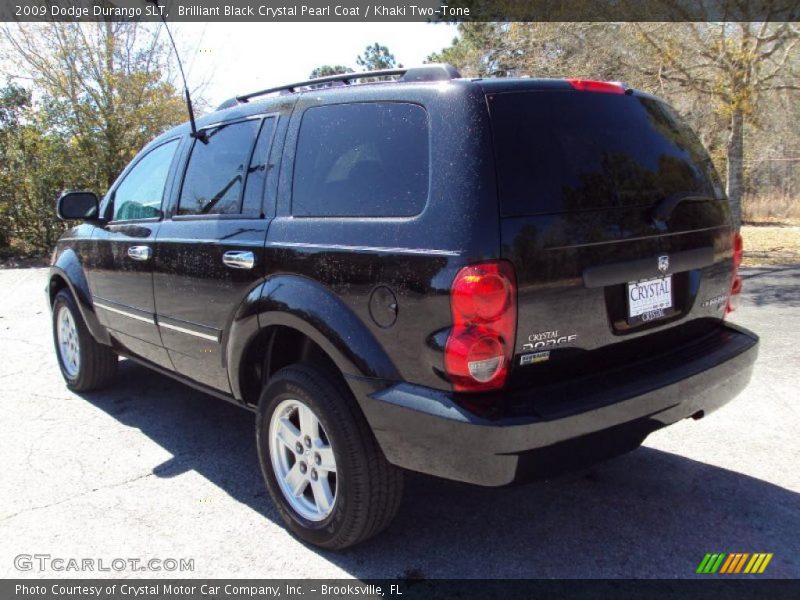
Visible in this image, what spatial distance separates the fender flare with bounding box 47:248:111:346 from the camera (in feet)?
15.4

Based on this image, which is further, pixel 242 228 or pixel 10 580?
pixel 242 228

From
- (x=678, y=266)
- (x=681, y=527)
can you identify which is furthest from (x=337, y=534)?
(x=678, y=266)

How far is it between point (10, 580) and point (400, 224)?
7.33 ft

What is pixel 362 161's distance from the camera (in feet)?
9.02

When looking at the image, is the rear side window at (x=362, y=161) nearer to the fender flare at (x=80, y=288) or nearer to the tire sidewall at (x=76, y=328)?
the fender flare at (x=80, y=288)

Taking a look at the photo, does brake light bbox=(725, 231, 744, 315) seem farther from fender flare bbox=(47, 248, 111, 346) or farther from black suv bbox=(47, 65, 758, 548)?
fender flare bbox=(47, 248, 111, 346)

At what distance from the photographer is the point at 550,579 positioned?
103 inches

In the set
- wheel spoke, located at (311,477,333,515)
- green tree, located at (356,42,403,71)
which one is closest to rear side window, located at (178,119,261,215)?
wheel spoke, located at (311,477,333,515)

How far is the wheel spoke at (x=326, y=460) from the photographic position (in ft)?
9.09

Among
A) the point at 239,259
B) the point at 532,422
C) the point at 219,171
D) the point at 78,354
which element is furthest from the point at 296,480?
the point at 78,354

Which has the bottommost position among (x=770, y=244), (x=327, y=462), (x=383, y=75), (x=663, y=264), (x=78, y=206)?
(x=770, y=244)

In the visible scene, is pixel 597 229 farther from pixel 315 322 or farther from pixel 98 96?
pixel 98 96

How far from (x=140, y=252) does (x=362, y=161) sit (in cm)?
191

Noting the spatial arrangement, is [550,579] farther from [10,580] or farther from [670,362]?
[10,580]
